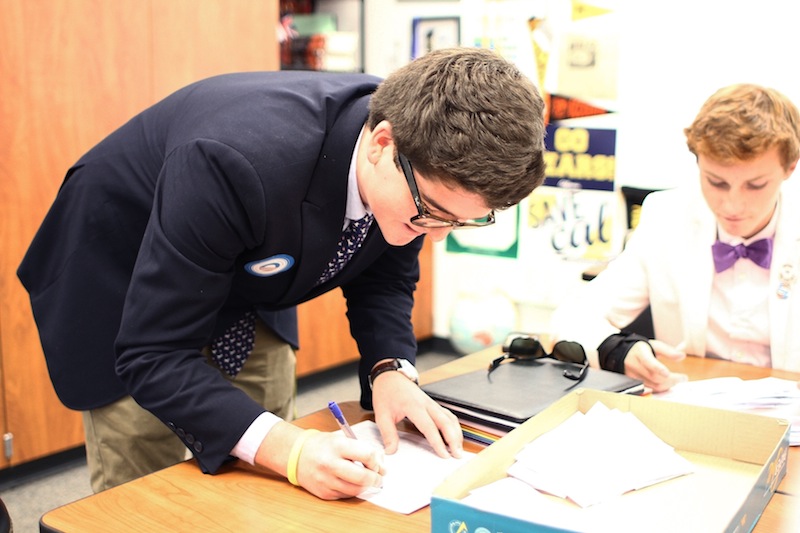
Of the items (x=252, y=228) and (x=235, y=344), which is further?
(x=235, y=344)

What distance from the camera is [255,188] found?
1.09 m

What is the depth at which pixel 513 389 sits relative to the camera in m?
1.33

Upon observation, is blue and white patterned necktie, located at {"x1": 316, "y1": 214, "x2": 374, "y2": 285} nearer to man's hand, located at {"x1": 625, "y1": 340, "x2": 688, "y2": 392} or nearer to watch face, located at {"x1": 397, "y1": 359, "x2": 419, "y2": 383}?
watch face, located at {"x1": 397, "y1": 359, "x2": 419, "y2": 383}

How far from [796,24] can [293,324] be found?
2.58 m

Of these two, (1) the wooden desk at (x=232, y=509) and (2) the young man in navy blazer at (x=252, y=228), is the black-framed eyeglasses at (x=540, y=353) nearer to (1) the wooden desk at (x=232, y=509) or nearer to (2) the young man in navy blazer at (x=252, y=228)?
(2) the young man in navy blazer at (x=252, y=228)

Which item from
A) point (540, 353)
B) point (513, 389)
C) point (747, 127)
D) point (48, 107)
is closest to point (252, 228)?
point (513, 389)

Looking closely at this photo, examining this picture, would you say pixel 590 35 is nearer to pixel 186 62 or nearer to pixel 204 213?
pixel 186 62

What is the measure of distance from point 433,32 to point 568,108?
2.94ft

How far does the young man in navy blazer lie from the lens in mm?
1043

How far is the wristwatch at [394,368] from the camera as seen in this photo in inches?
54.3

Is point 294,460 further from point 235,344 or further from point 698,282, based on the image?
point 698,282

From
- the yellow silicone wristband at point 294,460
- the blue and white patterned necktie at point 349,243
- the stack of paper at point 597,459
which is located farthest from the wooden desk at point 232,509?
the blue and white patterned necktie at point 349,243

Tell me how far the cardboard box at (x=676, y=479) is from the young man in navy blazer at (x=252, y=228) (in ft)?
0.51

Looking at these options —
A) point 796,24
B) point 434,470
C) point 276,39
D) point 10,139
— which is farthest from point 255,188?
point 796,24
